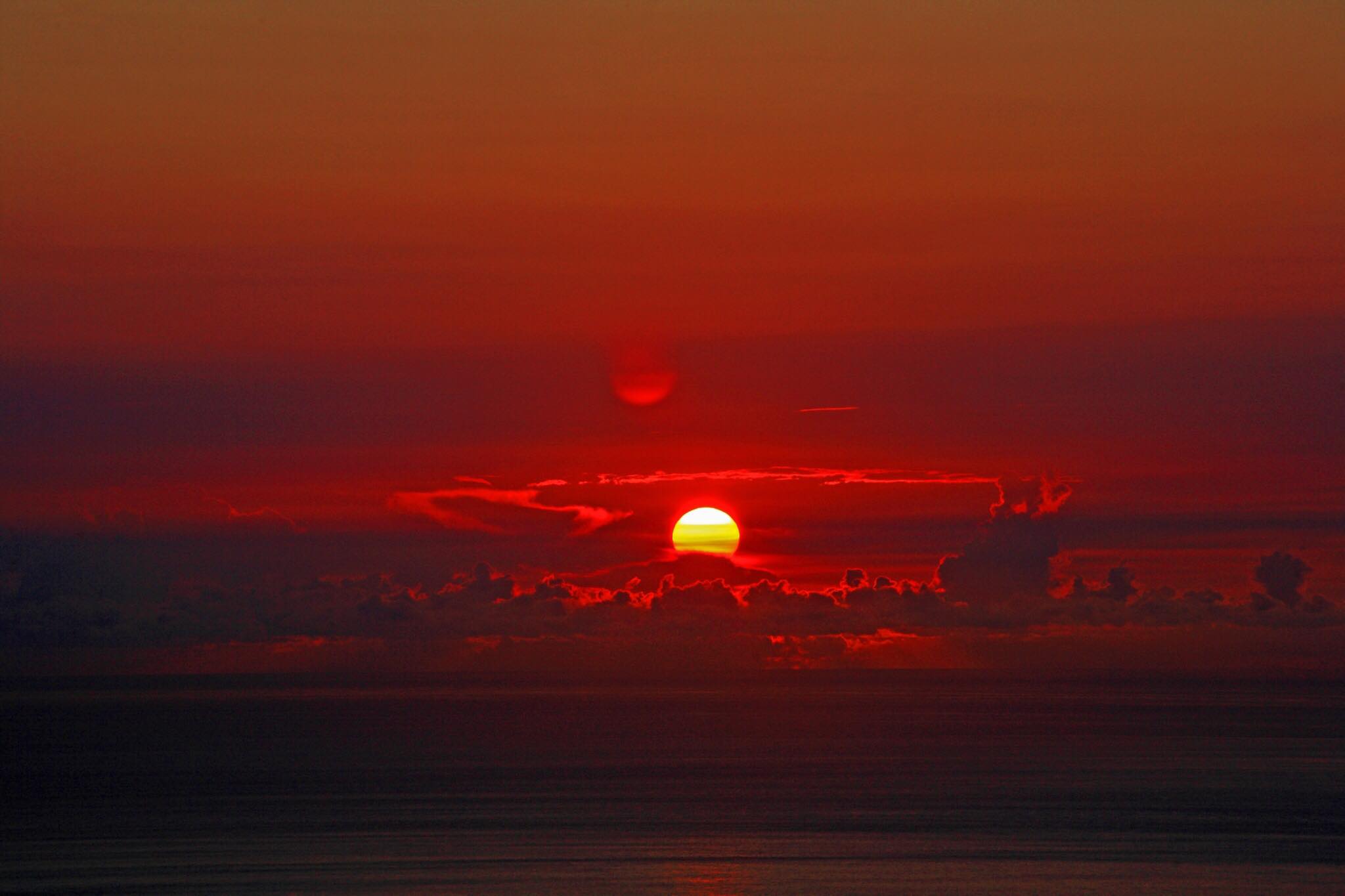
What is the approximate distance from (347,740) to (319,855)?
100m

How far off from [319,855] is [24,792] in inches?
1582

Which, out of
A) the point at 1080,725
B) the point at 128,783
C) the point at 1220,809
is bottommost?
the point at 1220,809

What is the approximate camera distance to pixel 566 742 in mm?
153625

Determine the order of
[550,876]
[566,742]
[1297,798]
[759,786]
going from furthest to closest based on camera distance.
Answer: [566,742] → [759,786] → [1297,798] → [550,876]

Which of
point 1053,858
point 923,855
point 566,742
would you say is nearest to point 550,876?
point 923,855

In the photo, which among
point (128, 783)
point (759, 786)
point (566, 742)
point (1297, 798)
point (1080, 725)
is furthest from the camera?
point (1080, 725)

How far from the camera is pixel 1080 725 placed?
188 m

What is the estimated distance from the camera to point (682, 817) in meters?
79.6

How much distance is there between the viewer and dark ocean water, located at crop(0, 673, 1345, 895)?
57.7m

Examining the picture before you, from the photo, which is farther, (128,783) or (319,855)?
(128,783)

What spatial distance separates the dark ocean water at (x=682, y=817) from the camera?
57.7m

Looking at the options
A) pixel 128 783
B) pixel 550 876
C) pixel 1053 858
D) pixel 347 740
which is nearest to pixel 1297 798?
pixel 1053 858

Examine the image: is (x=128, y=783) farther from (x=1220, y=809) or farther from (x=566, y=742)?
(x=1220, y=809)

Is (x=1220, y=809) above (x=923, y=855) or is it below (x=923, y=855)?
above
